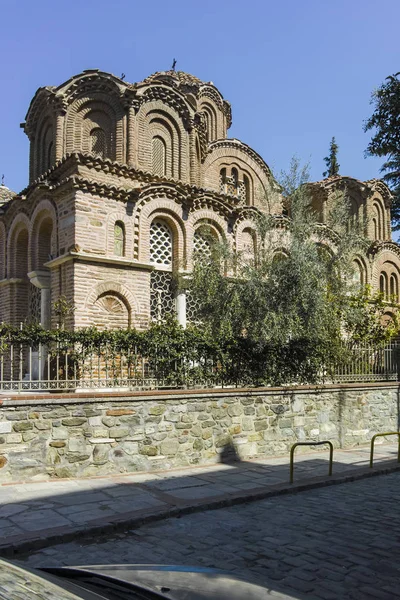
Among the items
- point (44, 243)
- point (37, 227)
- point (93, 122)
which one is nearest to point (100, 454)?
point (44, 243)

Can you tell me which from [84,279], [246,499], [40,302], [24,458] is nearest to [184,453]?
[246,499]

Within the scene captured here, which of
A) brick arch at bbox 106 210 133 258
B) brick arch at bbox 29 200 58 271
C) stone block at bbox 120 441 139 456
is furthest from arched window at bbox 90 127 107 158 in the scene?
stone block at bbox 120 441 139 456

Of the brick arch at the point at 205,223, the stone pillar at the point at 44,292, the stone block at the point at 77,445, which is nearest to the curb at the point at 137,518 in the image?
the stone block at the point at 77,445

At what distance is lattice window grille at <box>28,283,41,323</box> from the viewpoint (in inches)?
633

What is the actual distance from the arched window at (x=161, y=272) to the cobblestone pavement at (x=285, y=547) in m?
8.43

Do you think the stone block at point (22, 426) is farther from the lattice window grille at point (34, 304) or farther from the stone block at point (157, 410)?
the lattice window grille at point (34, 304)

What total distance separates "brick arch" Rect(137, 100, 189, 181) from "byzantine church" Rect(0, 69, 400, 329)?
0.03m

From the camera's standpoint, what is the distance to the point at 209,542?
5.83 m

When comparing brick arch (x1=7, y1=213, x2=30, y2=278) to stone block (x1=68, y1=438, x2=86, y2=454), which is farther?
brick arch (x1=7, y1=213, x2=30, y2=278)

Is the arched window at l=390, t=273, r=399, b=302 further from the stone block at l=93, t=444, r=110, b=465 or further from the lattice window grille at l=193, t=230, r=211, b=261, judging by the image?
the stone block at l=93, t=444, r=110, b=465

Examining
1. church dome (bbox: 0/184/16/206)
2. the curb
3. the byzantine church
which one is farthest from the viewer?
church dome (bbox: 0/184/16/206)

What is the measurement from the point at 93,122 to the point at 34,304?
5749 mm

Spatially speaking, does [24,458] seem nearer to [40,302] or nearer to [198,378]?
[198,378]

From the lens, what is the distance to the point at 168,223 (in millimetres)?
15641
